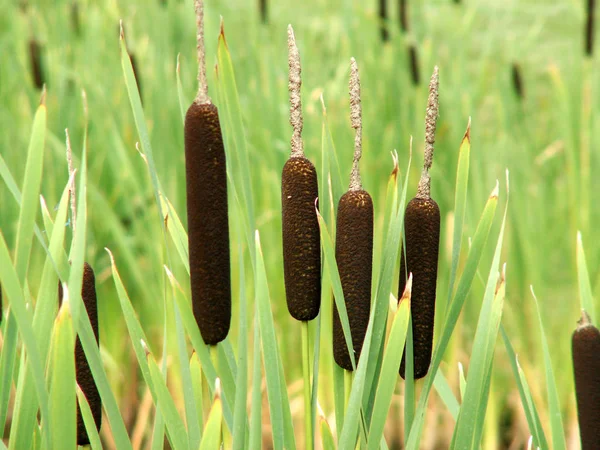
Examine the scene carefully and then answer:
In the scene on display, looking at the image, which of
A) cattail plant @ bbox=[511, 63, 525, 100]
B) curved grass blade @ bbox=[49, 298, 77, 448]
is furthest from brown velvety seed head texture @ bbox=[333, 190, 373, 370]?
cattail plant @ bbox=[511, 63, 525, 100]

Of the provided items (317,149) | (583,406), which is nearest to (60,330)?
(583,406)

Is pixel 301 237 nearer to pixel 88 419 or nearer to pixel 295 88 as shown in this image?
pixel 295 88

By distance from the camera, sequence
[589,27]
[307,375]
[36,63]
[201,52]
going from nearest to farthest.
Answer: [201,52] → [307,375] → [36,63] → [589,27]

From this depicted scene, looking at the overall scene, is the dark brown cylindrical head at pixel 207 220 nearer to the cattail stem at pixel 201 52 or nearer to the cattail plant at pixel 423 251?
the cattail stem at pixel 201 52

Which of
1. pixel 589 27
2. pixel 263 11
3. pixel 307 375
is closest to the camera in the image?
pixel 307 375

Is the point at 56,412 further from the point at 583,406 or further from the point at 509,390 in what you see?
the point at 509,390

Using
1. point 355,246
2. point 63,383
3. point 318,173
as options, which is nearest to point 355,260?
point 355,246
